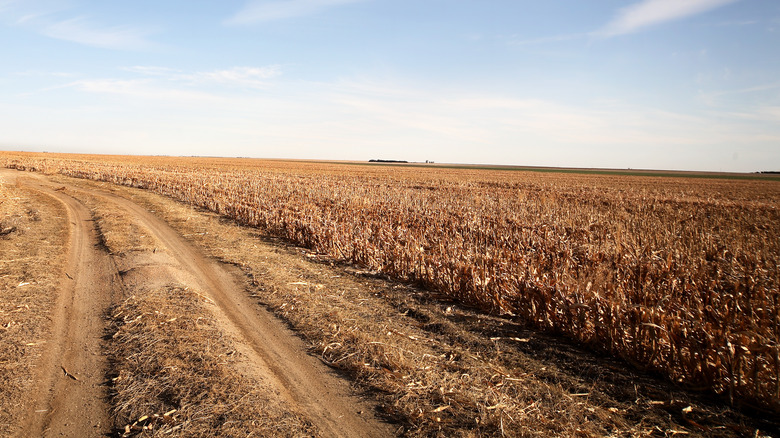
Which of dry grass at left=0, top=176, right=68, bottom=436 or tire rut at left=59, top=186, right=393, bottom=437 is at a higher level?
dry grass at left=0, top=176, right=68, bottom=436

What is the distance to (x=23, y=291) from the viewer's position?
6750 mm

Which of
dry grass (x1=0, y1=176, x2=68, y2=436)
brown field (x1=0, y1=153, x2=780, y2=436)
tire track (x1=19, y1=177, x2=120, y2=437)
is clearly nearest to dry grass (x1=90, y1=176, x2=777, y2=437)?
brown field (x1=0, y1=153, x2=780, y2=436)

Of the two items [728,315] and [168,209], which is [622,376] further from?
[168,209]

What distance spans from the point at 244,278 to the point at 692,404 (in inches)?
287

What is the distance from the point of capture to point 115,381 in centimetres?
434

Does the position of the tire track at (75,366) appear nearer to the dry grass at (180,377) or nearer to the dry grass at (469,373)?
the dry grass at (180,377)

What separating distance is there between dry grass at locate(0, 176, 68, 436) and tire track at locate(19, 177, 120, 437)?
126mm

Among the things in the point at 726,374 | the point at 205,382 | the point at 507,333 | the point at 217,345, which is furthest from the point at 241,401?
the point at 726,374

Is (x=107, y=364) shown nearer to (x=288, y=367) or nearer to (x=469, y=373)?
(x=288, y=367)

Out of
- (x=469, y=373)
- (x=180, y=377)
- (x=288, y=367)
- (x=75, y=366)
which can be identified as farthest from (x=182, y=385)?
(x=469, y=373)

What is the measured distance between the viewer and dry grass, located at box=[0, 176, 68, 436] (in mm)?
4219

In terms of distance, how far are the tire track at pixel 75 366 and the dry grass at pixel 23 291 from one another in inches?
5.0

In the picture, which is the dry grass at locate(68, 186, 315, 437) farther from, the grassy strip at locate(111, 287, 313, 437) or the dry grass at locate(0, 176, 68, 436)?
the dry grass at locate(0, 176, 68, 436)

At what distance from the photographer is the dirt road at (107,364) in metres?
3.83
